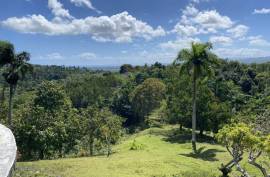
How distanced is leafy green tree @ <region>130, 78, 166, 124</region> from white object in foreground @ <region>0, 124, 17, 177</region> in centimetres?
6447

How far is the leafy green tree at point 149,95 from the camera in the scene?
73.0 m

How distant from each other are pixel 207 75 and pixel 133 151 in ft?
38.5

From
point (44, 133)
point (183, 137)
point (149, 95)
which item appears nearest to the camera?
point (44, 133)

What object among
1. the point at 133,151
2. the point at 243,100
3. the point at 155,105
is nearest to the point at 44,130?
the point at 133,151

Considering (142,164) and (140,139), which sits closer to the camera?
(142,164)

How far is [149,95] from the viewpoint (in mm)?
73562

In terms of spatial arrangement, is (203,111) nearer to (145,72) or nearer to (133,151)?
(133,151)

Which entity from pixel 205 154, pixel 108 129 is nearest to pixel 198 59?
pixel 205 154

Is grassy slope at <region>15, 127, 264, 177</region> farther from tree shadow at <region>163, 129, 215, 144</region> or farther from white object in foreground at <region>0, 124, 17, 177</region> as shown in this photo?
white object in foreground at <region>0, 124, 17, 177</region>

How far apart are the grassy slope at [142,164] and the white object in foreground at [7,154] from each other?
19.6 meters

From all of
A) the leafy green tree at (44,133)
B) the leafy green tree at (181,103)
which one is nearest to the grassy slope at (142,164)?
the leafy green tree at (44,133)

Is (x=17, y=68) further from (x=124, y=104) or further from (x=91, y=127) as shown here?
(x=124, y=104)

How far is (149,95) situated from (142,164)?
41.8 m

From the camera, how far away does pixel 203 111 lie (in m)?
48.7
